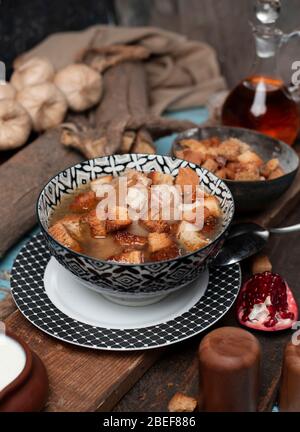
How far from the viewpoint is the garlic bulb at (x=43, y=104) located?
173 cm

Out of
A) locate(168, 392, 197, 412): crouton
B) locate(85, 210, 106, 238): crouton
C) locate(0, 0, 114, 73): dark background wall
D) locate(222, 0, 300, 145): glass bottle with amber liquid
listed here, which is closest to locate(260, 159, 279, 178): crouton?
locate(222, 0, 300, 145): glass bottle with amber liquid

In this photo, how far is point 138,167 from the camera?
1320 mm

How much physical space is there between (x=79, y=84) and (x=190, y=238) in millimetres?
870

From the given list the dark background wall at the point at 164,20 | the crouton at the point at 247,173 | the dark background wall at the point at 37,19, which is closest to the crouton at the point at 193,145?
the crouton at the point at 247,173

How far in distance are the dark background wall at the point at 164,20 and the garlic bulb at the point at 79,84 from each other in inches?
16.1

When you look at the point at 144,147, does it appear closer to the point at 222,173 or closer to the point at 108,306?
the point at 222,173

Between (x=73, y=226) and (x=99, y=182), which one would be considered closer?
(x=73, y=226)

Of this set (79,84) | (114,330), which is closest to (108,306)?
(114,330)

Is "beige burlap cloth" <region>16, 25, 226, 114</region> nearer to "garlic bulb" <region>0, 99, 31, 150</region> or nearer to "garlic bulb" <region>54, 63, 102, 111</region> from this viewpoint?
"garlic bulb" <region>54, 63, 102, 111</region>

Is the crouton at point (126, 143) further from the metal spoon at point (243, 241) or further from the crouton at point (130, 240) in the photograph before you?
the crouton at point (130, 240)

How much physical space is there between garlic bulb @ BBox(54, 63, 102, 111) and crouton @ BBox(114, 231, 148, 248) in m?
0.80

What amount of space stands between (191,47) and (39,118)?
745 millimetres

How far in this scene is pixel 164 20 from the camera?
248 centimetres
